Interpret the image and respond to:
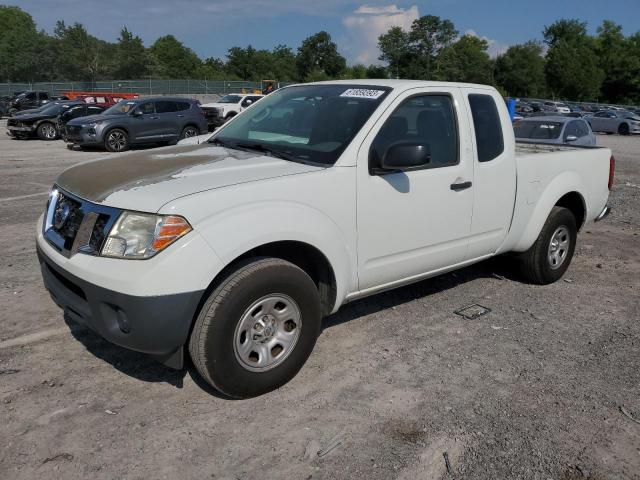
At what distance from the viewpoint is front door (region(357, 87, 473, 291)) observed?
12.2 ft

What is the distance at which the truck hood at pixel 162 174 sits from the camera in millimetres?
3021

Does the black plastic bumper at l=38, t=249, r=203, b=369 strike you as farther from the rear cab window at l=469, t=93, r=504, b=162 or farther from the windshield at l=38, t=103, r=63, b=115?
the windshield at l=38, t=103, r=63, b=115

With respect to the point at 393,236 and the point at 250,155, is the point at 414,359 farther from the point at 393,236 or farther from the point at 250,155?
the point at 250,155

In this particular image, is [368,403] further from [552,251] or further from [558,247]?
[558,247]

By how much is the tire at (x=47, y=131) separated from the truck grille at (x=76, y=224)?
1985 cm

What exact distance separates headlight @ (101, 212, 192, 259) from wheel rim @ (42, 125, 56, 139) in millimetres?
20764

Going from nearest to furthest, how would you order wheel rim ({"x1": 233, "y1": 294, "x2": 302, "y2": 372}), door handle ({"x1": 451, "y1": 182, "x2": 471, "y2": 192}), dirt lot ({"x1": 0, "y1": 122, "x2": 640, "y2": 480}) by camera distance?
dirt lot ({"x1": 0, "y1": 122, "x2": 640, "y2": 480}) → wheel rim ({"x1": 233, "y1": 294, "x2": 302, "y2": 372}) → door handle ({"x1": 451, "y1": 182, "x2": 471, "y2": 192})

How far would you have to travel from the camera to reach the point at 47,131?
2122cm

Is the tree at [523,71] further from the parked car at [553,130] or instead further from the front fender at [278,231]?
the front fender at [278,231]

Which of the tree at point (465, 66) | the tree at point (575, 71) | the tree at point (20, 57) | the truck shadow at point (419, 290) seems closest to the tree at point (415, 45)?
the tree at point (465, 66)

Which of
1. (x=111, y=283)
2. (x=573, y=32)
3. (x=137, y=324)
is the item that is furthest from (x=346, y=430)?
(x=573, y=32)

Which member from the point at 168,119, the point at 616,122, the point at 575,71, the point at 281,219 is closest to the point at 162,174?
the point at 281,219

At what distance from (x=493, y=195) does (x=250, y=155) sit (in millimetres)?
1993

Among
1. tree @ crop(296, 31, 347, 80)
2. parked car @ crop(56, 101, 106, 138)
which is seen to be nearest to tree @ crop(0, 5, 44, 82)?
tree @ crop(296, 31, 347, 80)
